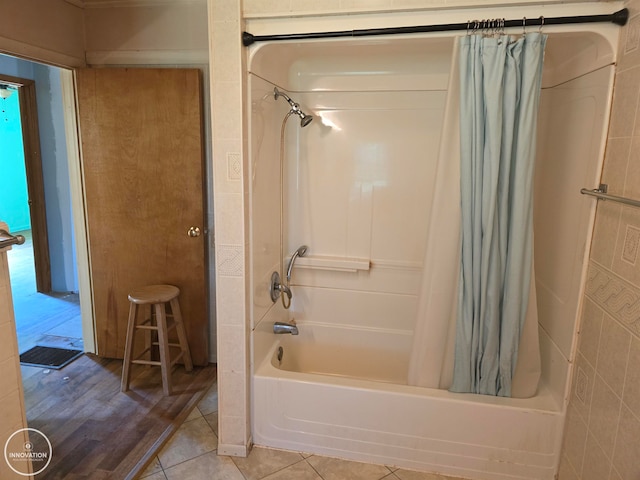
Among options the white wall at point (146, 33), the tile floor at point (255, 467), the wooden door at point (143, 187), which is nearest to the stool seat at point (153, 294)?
the wooden door at point (143, 187)

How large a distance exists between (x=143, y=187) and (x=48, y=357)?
142 centimetres

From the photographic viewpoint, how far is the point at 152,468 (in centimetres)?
191

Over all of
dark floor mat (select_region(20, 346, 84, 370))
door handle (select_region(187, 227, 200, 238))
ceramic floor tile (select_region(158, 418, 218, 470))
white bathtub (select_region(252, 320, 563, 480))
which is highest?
door handle (select_region(187, 227, 200, 238))

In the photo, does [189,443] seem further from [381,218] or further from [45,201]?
[45,201]

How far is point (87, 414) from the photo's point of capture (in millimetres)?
2312

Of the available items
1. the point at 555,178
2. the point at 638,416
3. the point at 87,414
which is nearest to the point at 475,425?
the point at 638,416

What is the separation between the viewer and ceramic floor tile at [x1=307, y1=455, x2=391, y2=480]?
74.0 inches

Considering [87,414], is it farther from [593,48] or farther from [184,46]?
[593,48]

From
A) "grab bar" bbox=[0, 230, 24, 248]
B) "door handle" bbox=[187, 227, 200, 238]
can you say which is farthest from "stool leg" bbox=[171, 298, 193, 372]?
"grab bar" bbox=[0, 230, 24, 248]

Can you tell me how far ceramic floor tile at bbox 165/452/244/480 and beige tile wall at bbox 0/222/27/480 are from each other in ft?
2.44

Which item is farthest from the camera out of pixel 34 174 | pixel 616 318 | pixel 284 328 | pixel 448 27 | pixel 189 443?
pixel 34 174

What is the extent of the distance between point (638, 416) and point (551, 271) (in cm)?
76

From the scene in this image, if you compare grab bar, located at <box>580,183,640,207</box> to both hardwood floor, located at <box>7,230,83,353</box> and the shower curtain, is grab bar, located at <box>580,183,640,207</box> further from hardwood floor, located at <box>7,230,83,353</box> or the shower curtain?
hardwood floor, located at <box>7,230,83,353</box>

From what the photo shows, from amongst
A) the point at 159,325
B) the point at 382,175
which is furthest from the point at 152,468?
the point at 382,175
